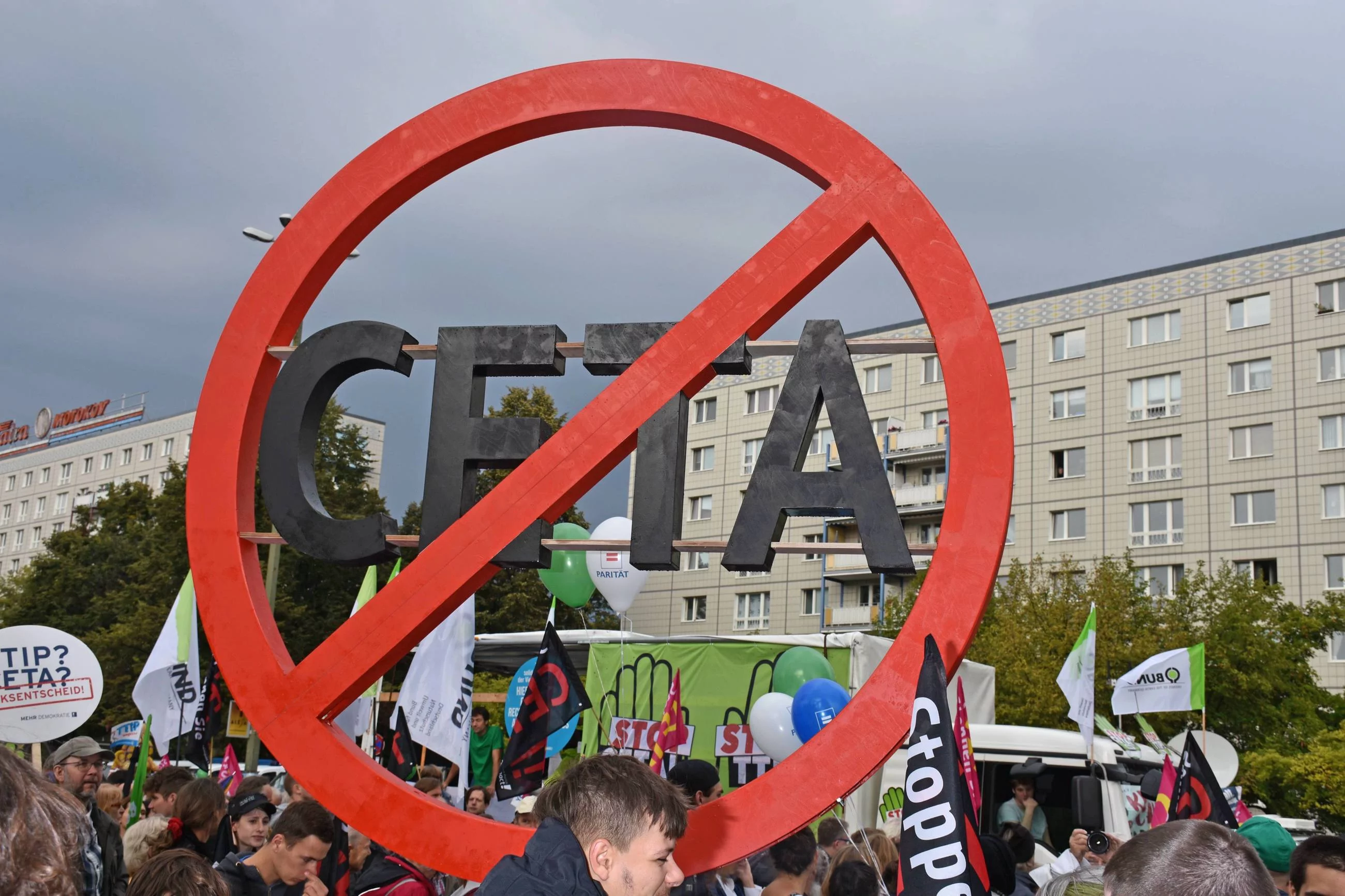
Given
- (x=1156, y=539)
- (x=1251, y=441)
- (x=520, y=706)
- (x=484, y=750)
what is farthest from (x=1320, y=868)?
(x=1156, y=539)

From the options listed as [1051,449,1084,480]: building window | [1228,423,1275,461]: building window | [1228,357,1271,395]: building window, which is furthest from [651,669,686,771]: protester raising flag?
[1051,449,1084,480]: building window

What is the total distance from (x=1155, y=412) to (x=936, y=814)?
143 ft

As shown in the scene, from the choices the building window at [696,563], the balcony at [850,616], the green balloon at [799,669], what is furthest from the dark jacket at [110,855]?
the building window at [696,563]

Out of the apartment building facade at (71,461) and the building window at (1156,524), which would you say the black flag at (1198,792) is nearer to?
the building window at (1156,524)

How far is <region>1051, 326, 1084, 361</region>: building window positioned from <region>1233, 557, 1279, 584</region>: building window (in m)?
10.1

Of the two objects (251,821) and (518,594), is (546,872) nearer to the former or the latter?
(251,821)

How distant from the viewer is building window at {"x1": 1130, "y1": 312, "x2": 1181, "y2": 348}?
4375cm

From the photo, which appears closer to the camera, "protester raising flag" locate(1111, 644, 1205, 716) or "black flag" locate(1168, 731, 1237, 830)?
"black flag" locate(1168, 731, 1237, 830)

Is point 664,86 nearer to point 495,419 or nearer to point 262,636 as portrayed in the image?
point 495,419

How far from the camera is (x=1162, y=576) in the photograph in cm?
4253

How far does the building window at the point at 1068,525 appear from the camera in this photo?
4488 centimetres

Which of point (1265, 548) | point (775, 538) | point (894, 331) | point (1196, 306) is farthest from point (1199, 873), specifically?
point (894, 331)

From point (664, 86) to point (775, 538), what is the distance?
2356mm

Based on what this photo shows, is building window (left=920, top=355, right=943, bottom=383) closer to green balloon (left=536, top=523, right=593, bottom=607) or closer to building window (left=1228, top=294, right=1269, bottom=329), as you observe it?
building window (left=1228, top=294, right=1269, bottom=329)
